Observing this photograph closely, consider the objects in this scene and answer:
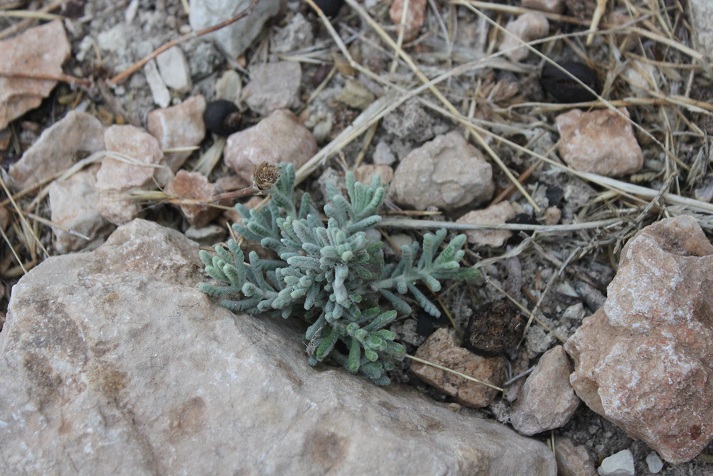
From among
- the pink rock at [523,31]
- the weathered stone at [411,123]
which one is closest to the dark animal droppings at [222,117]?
the weathered stone at [411,123]

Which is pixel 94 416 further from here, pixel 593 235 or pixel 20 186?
pixel 593 235

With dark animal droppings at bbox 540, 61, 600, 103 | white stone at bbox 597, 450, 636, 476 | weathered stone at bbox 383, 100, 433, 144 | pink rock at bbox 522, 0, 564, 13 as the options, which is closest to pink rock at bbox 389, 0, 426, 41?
weathered stone at bbox 383, 100, 433, 144

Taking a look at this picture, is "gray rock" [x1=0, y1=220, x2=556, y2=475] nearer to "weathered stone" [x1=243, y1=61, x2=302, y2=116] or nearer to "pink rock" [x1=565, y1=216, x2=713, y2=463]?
"pink rock" [x1=565, y1=216, x2=713, y2=463]

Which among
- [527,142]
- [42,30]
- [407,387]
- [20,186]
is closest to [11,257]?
[20,186]

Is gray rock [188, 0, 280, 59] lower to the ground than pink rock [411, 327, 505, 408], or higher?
higher

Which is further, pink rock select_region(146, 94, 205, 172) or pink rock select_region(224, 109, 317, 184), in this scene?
pink rock select_region(146, 94, 205, 172)

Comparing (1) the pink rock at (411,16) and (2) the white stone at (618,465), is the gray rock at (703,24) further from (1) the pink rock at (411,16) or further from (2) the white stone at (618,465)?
(2) the white stone at (618,465)

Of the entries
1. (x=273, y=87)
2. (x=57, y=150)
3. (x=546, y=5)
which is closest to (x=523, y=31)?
(x=546, y=5)
